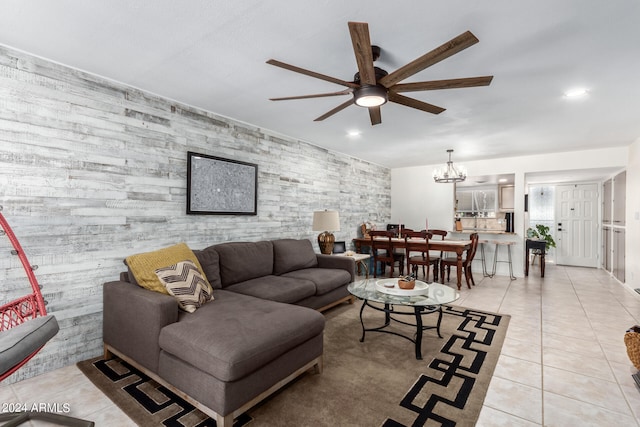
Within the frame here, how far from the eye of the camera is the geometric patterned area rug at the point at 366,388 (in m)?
1.76

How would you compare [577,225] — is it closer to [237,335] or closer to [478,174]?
[478,174]

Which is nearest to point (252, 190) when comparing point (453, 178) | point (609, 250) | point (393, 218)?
point (453, 178)

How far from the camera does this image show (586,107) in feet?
10.5

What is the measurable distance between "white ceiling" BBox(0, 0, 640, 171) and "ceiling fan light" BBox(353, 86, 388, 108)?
29cm

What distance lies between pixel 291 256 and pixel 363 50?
8.89ft

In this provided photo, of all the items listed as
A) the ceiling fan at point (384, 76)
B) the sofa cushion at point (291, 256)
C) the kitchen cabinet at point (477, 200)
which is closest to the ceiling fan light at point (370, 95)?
the ceiling fan at point (384, 76)

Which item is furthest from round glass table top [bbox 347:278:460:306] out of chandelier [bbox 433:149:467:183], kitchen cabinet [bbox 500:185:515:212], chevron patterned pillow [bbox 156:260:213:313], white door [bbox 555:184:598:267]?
white door [bbox 555:184:598:267]

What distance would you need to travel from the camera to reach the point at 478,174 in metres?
6.21

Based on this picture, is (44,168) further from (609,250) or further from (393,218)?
(609,250)

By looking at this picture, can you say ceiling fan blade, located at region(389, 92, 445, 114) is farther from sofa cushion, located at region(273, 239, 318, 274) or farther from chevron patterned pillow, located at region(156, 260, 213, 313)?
sofa cushion, located at region(273, 239, 318, 274)

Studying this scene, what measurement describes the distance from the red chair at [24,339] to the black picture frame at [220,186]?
1.48 meters

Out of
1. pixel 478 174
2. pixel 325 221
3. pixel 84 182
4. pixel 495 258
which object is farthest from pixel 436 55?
pixel 495 258

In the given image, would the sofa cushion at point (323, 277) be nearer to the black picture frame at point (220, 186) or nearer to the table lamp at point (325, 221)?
the table lamp at point (325, 221)

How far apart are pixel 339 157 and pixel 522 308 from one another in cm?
358
